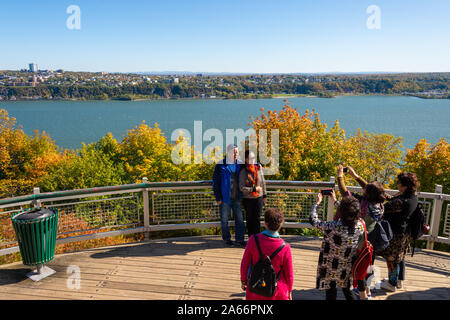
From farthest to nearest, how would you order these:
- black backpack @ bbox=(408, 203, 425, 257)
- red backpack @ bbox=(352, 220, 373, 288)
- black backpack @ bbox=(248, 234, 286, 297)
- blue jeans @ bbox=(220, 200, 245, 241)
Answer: blue jeans @ bbox=(220, 200, 245, 241), black backpack @ bbox=(408, 203, 425, 257), red backpack @ bbox=(352, 220, 373, 288), black backpack @ bbox=(248, 234, 286, 297)

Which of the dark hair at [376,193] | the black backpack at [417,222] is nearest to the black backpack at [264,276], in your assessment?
the dark hair at [376,193]

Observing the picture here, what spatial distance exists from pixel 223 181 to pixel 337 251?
8.13 ft

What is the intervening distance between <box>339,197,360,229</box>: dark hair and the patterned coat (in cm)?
9

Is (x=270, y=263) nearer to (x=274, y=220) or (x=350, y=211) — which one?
(x=274, y=220)

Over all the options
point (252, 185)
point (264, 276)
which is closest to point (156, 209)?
point (252, 185)

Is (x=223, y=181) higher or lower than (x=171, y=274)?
higher

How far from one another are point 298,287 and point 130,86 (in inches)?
6500

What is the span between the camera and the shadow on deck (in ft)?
14.2

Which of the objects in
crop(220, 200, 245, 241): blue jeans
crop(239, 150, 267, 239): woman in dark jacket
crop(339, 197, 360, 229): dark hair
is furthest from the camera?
crop(220, 200, 245, 241): blue jeans

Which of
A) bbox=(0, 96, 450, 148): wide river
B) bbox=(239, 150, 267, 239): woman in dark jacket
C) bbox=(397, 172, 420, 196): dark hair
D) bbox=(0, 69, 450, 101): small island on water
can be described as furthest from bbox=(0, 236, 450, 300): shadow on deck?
bbox=(0, 69, 450, 101): small island on water

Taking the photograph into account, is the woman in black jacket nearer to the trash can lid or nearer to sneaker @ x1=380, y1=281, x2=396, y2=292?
sneaker @ x1=380, y1=281, x2=396, y2=292

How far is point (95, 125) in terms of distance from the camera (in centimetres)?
9931

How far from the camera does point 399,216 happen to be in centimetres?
404

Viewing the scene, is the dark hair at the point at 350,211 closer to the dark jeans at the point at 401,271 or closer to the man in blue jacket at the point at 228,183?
the dark jeans at the point at 401,271
